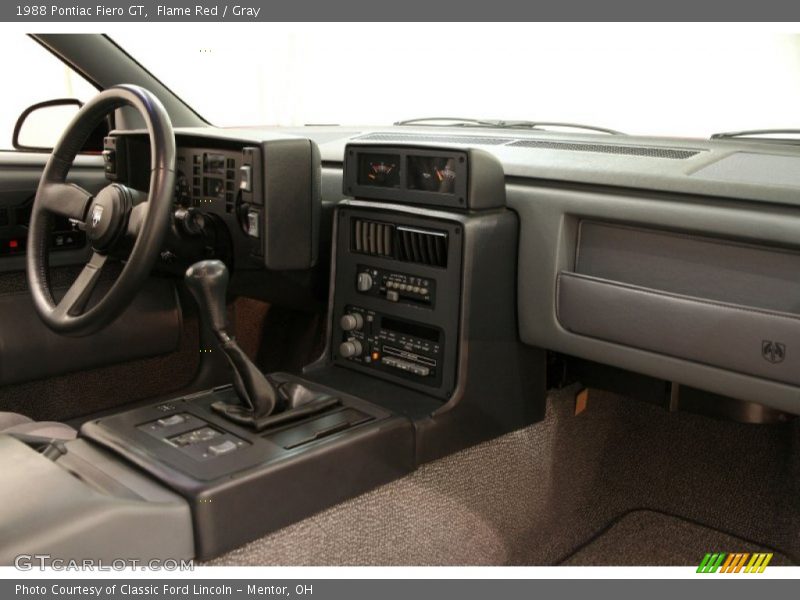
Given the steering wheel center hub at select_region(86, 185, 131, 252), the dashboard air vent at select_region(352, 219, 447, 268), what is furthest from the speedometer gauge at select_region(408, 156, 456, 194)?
the steering wheel center hub at select_region(86, 185, 131, 252)

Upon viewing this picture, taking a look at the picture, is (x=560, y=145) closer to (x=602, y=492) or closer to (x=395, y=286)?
(x=395, y=286)

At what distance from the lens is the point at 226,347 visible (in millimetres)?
1363

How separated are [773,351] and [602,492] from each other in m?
0.85

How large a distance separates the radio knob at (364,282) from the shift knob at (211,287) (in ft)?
1.28

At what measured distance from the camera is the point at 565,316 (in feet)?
5.10

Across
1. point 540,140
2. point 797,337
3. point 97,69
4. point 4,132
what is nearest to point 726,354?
point 797,337

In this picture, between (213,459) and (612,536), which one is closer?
(213,459)

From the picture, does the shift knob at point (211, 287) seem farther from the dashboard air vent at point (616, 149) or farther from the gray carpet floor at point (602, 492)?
the dashboard air vent at point (616, 149)

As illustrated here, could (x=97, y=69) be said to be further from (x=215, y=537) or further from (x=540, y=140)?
(x=215, y=537)

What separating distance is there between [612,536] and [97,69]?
179 cm

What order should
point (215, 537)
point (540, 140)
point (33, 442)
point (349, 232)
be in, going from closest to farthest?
1. point (215, 537)
2. point (33, 442)
3. point (349, 232)
4. point (540, 140)

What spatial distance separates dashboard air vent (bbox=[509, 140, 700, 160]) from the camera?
154 centimetres

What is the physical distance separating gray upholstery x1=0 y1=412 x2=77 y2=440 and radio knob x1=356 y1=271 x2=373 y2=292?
0.62 meters

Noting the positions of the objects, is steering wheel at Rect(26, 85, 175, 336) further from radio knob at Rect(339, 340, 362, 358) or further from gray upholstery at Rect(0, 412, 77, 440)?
radio knob at Rect(339, 340, 362, 358)
